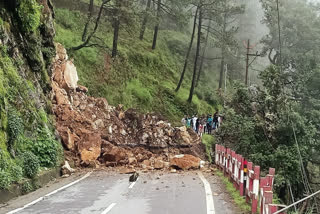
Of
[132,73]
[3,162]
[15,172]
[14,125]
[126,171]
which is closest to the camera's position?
[3,162]

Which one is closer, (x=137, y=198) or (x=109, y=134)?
(x=137, y=198)

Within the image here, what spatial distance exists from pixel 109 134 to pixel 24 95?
818 cm

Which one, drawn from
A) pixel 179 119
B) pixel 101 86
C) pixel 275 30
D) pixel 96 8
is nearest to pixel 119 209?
pixel 101 86

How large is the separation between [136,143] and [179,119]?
13.2m

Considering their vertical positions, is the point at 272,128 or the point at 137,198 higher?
the point at 272,128

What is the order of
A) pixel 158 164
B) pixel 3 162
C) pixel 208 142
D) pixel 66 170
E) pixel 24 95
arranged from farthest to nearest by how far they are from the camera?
pixel 208 142, pixel 158 164, pixel 66 170, pixel 24 95, pixel 3 162

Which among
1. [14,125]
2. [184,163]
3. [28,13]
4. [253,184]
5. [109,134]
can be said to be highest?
[28,13]

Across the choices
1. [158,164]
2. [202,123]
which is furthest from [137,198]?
[202,123]

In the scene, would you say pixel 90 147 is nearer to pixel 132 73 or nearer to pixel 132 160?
pixel 132 160

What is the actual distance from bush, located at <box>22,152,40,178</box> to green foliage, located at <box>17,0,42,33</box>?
6449 mm

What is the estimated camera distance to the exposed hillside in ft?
40.8

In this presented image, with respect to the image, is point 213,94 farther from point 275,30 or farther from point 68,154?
point 68,154

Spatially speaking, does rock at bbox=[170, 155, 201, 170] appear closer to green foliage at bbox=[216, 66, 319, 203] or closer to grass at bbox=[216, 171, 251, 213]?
green foliage at bbox=[216, 66, 319, 203]

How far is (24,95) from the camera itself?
15000 mm
